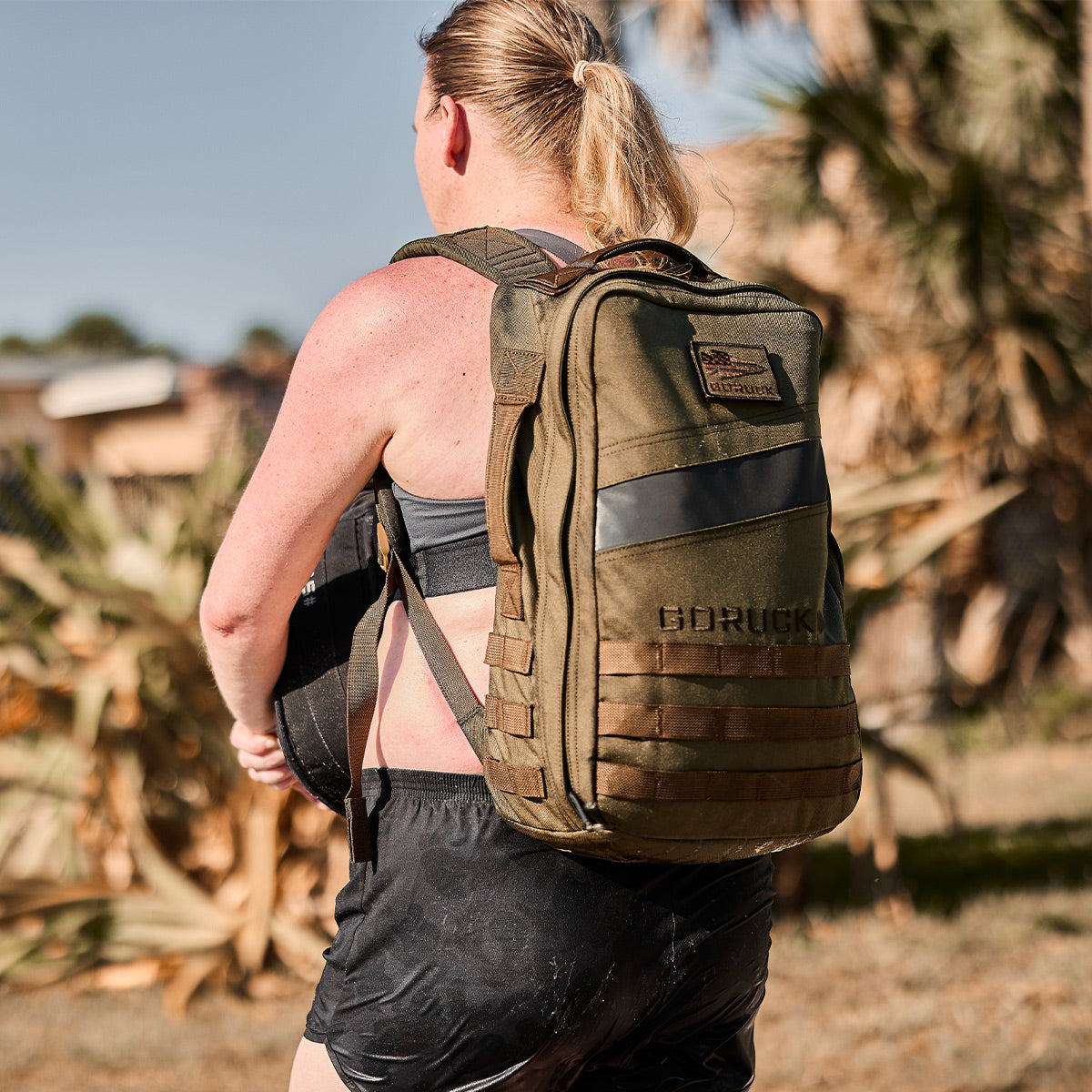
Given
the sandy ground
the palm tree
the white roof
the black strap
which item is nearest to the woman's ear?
the black strap

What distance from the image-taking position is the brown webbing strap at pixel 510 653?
1236 mm

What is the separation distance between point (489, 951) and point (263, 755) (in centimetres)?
47

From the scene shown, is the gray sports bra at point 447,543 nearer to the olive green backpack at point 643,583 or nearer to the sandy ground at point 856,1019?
the olive green backpack at point 643,583

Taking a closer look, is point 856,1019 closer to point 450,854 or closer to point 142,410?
point 450,854

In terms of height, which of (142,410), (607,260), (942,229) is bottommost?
(142,410)

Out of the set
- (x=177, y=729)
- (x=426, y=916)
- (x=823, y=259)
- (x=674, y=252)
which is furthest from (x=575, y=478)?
(x=823, y=259)

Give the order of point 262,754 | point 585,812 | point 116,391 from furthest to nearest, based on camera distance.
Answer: point 116,391, point 262,754, point 585,812

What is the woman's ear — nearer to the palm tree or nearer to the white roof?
the palm tree

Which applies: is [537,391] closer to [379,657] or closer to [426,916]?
[379,657]

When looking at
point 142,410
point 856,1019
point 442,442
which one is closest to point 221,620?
point 442,442

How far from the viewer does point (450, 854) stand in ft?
4.36

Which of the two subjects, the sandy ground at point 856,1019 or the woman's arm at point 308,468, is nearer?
the woman's arm at point 308,468

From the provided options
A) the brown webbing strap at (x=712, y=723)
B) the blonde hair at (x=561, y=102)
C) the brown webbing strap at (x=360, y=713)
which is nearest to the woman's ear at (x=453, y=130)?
the blonde hair at (x=561, y=102)

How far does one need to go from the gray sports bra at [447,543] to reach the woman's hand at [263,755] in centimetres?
36
